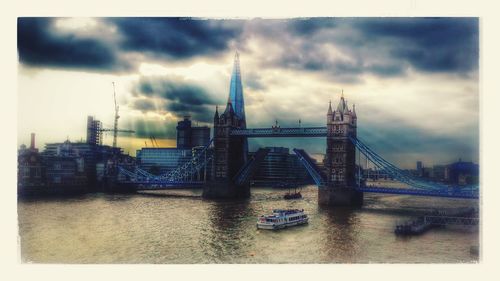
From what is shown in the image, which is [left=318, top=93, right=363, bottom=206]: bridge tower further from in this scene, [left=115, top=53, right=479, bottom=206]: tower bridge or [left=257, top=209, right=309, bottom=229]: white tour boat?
[left=257, top=209, right=309, bottom=229]: white tour boat

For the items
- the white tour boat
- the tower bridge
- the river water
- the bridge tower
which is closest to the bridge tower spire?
the tower bridge

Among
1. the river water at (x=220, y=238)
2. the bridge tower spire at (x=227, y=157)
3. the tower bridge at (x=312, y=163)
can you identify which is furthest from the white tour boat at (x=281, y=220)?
the bridge tower spire at (x=227, y=157)

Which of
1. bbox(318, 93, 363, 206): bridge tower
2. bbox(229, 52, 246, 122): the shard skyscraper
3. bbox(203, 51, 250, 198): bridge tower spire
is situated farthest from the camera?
bbox(203, 51, 250, 198): bridge tower spire

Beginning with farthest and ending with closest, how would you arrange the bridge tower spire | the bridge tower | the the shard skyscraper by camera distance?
the bridge tower spire, the bridge tower, the the shard skyscraper

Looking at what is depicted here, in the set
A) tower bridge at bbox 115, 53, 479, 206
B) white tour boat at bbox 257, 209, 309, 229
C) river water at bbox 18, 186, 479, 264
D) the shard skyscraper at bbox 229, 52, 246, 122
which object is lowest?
river water at bbox 18, 186, 479, 264

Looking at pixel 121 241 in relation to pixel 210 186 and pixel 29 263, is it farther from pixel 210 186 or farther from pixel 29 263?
pixel 210 186

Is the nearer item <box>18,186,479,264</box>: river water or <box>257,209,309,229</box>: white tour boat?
<box>18,186,479,264</box>: river water
